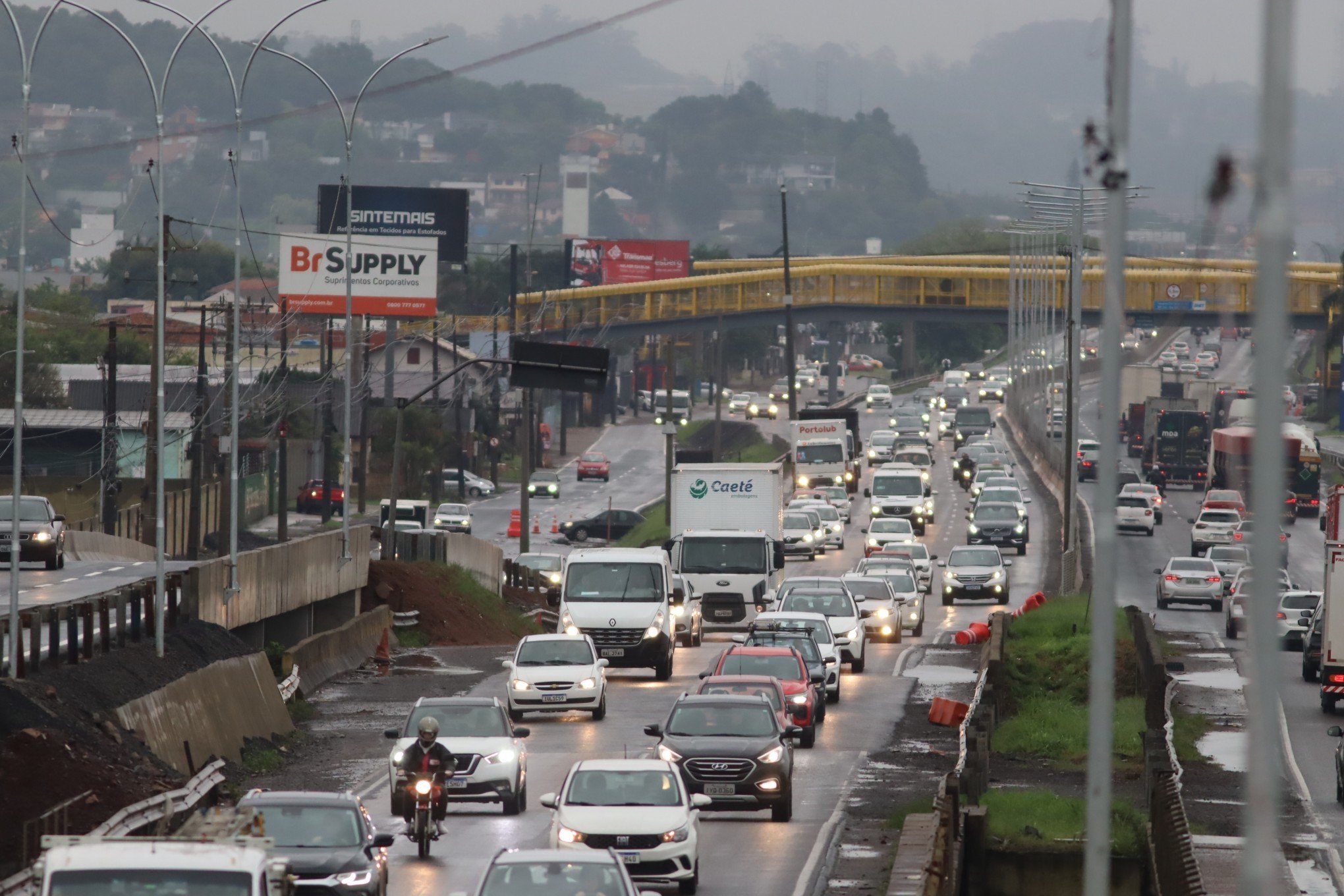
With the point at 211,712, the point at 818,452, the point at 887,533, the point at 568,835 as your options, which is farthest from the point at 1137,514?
the point at 568,835

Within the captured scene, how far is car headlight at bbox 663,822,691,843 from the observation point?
19625 mm

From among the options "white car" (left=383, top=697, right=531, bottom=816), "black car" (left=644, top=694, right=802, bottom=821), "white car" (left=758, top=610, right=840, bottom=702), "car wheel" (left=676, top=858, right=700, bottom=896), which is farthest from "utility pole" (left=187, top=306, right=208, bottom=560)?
"car wheel" (left=676, top=858, right=700, bottom=896)

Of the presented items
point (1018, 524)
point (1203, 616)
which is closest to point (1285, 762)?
point (1203, 616)

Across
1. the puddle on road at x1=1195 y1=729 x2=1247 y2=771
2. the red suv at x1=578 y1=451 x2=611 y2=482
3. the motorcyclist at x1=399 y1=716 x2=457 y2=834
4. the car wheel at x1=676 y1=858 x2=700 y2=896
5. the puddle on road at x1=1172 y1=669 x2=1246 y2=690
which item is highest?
the red suv at x1=578 y1=451 x2=611 y2=482

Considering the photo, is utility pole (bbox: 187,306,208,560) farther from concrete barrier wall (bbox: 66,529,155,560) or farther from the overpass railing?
the overpass railing

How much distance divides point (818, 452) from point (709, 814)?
61.6m

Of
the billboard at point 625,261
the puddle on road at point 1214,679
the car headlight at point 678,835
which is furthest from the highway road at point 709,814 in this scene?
the billboard at point 625,261

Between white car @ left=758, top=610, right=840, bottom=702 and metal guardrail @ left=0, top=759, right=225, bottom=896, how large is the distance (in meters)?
13.7

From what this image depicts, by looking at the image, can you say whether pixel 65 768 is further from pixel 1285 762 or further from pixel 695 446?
pixel 695 446

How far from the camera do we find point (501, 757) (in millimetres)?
24391

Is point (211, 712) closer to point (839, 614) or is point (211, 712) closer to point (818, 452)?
point (839, 614)

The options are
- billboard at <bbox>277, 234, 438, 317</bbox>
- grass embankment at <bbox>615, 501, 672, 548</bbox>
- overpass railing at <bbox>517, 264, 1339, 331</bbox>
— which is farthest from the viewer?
overpass railing at <bbox>517, 264, 1339, 331</bbox>

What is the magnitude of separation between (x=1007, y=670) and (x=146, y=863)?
29.4 m

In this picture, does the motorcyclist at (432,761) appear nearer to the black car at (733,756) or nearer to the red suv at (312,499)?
the black car at (733,756)
